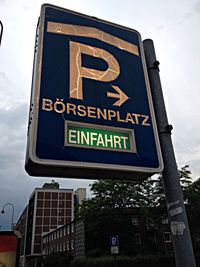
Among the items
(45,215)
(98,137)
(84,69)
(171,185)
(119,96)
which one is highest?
(45,215)

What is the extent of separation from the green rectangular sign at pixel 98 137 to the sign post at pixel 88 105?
0.01m

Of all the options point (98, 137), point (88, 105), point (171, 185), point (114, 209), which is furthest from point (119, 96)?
point (114, 209)

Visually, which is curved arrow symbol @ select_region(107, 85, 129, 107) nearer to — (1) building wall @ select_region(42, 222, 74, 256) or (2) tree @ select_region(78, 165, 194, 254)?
(2) tree @ select_region(78, 165, 194, 254)

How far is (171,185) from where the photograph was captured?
9.78ft

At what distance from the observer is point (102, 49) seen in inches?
147

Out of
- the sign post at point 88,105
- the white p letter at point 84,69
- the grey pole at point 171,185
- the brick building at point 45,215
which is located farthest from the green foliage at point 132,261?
the brick building at point 45,215

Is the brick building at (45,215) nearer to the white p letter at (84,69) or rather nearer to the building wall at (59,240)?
the building wall at (59,240)

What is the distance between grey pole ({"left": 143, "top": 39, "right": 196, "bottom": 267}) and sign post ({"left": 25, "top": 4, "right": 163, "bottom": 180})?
142mm

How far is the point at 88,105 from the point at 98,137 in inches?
18.3

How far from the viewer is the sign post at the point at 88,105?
268 centimetres

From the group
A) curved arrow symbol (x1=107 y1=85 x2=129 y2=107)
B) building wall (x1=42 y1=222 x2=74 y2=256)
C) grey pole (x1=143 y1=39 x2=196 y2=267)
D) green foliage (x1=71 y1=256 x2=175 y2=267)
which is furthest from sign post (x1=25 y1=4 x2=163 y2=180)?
building wall (x1=42 y1=222 x2=74 y2=256)

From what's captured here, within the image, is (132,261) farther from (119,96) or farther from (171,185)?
(119,96)

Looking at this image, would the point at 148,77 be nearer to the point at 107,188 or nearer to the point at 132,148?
the point at 132,148

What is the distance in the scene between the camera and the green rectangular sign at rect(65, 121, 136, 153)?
274 centimetres
